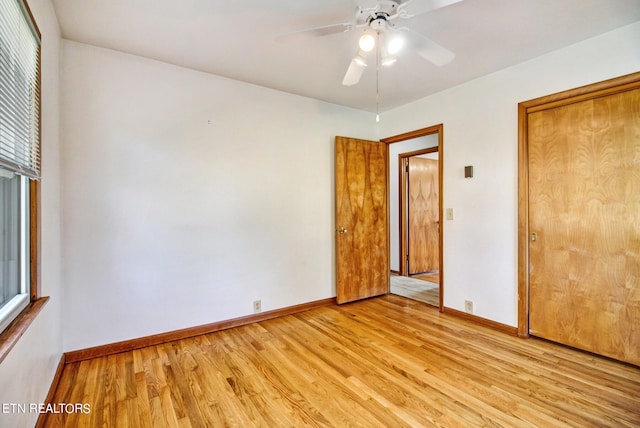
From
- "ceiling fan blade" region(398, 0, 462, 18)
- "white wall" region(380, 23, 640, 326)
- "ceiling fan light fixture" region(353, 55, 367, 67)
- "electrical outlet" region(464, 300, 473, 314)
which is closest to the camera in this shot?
"ceiling fan blade" region(398, 0, 462, 18)

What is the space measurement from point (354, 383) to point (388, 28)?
2.20m

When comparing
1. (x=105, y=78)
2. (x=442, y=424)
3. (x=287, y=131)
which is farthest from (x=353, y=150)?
(x=442, y=424)

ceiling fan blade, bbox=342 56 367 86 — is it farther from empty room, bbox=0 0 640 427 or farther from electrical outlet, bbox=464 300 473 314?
electrical outlet, bbox=464 300 473 314

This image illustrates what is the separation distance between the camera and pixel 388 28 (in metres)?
1.62

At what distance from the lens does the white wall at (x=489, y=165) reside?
2.37 meters

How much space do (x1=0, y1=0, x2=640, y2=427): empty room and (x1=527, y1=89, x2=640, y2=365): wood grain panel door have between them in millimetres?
15

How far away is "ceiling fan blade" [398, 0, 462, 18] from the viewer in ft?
4.45

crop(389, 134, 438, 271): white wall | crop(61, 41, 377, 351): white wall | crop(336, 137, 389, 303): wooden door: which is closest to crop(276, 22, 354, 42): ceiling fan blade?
crop(61, 41, 377, 351): white wall

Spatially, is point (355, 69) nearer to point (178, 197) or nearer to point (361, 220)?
point (178, 197)

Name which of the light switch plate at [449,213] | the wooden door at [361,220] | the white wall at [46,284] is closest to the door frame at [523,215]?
the light switch plate at [449,213]

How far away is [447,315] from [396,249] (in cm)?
208

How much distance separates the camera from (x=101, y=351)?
A: 7.50ft

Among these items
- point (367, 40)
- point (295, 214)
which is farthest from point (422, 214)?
point (367, 40)

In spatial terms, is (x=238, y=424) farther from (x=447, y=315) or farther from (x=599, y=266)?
(x=599, y=266)
